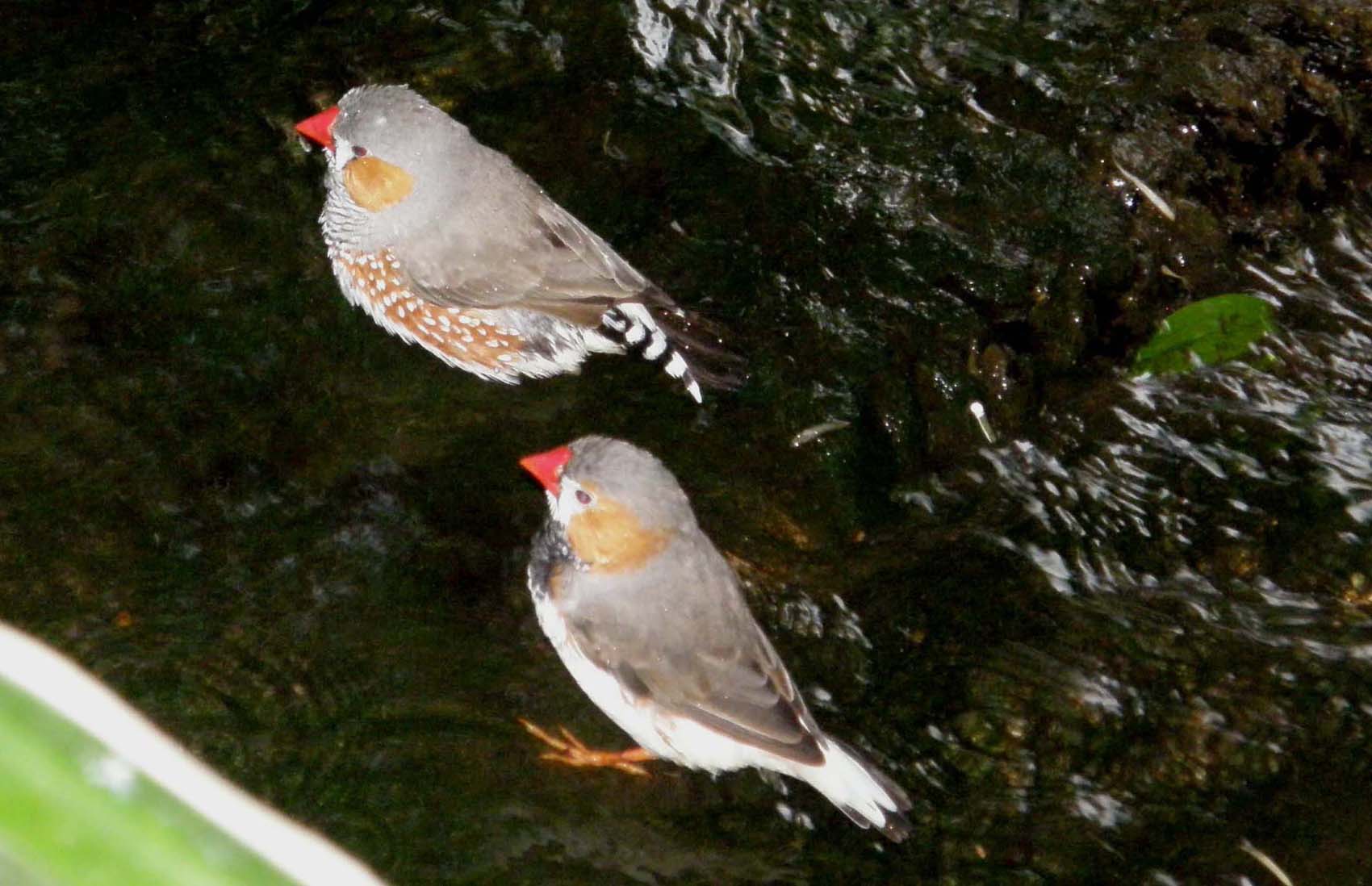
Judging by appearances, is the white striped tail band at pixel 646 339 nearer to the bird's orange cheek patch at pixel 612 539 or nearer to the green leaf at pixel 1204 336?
the bird's orange cheek patch at pixel 612 539

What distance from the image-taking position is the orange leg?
352 cm

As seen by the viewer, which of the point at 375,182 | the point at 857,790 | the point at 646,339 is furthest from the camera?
the point at 375,182

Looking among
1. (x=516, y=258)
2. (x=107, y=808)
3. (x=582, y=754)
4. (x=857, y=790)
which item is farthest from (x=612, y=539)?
(x=107, y=808)

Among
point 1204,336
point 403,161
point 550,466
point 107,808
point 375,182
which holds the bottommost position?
point 550,466

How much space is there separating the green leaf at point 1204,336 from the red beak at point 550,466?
7.33 ft

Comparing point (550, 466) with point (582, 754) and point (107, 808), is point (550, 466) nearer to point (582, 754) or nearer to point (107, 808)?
point (582, 754)

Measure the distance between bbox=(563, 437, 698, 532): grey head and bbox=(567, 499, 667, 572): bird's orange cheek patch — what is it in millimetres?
34

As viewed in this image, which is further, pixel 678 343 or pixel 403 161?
pixel 403 161

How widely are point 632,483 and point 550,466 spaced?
271mm

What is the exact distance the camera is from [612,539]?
3.79 m

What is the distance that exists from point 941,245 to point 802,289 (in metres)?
0.63

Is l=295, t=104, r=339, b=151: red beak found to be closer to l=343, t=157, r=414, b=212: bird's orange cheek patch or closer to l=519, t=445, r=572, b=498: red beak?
l=343, t=157, r=414, b=212: bird's orange cheek patch

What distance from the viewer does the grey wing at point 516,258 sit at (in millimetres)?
4684

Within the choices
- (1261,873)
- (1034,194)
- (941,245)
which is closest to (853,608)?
(1261,873)
